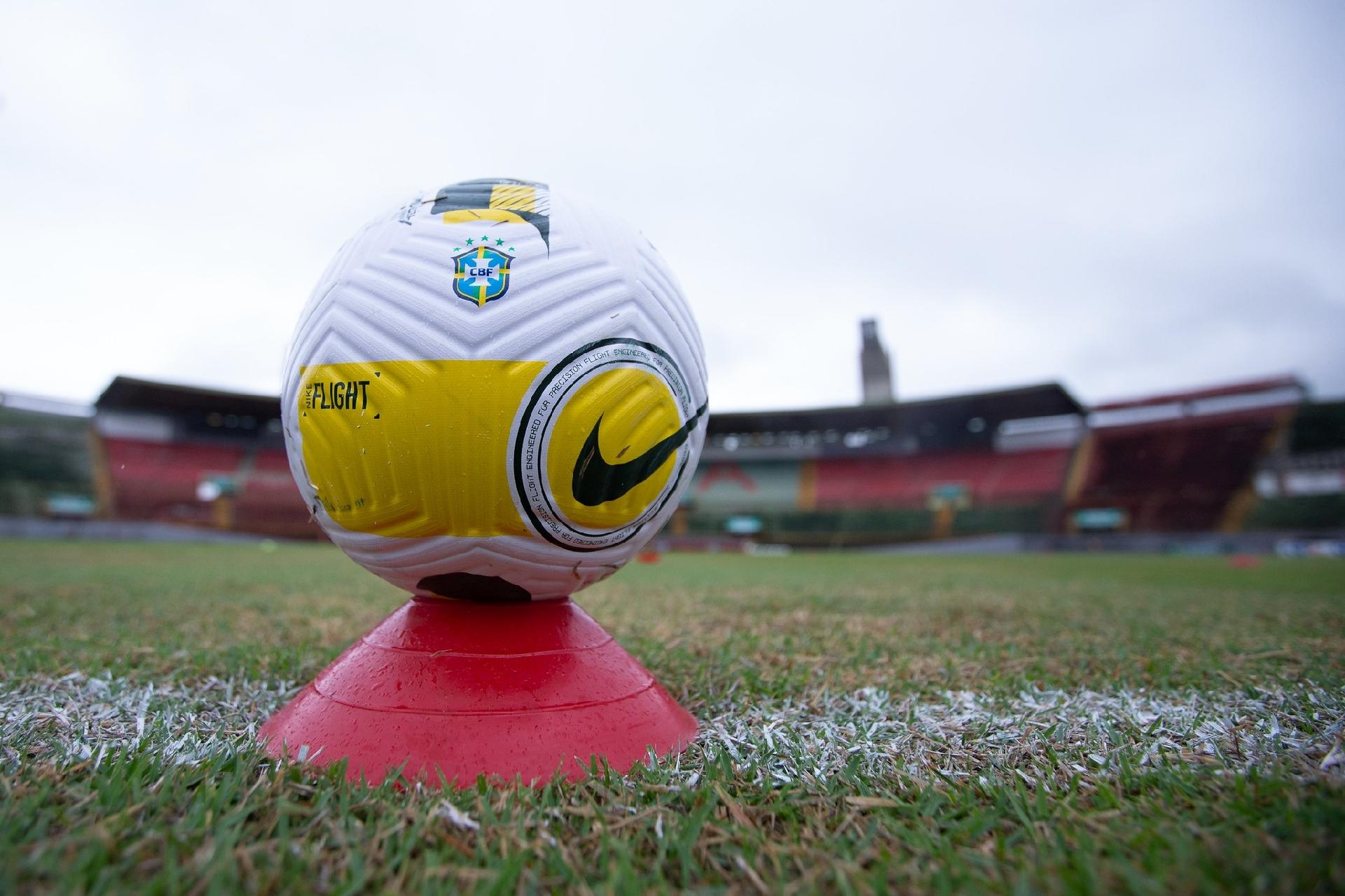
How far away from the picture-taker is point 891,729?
170 cm

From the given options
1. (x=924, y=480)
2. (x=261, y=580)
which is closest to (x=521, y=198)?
(x=261, y=580)

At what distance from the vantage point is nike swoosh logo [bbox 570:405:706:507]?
1.47 m

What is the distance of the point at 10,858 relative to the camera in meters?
0.90

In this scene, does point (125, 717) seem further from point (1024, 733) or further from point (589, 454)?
point (1024, 733)

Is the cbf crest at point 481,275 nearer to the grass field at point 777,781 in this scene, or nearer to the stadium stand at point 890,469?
the grass field at point 777,781

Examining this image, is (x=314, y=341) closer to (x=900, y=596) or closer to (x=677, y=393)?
(x=677, y=393)

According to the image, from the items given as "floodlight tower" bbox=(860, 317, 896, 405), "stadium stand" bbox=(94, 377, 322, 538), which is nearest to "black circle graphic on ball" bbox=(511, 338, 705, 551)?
"stadium stand" bbox=(94, 377, 322, 538)

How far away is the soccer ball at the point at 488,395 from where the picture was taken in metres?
1.41

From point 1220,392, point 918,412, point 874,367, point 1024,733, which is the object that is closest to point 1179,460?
point 1220,392

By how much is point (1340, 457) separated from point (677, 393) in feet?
104

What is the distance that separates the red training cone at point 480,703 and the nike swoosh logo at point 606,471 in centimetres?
37

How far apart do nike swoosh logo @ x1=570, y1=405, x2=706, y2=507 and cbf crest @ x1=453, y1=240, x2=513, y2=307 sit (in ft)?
1.13

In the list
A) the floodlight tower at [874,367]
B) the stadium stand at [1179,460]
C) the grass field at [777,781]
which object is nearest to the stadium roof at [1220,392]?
the stadium stand at [1179,460]

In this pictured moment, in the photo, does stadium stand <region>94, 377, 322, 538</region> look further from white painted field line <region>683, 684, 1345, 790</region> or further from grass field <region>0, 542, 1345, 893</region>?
white painted field line <region>683, 684, 1345, 790</region>
